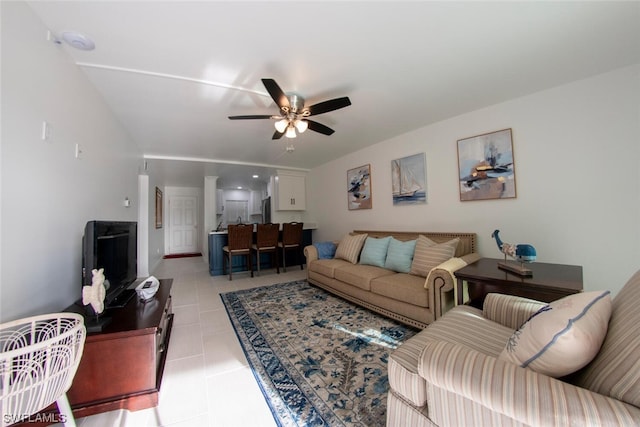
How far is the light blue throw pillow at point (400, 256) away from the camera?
107 inches

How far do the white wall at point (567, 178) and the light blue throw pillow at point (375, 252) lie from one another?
30.1 inches

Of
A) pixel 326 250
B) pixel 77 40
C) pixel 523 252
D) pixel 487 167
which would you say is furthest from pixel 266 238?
pixel 523 252

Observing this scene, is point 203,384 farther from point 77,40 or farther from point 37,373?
point 77,40

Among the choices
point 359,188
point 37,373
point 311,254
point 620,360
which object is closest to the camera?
point 620,360

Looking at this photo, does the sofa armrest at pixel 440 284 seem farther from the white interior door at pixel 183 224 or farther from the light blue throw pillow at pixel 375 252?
the white interior door at pixel 183 224

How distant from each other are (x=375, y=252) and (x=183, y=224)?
673cm

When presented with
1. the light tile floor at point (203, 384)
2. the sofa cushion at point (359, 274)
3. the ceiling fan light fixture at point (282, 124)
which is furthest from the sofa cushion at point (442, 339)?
the ceiling fan light fixture at point (282, 124)

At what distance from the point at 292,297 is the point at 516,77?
3.38 metres

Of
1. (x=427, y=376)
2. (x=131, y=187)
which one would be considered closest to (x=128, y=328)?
(x=427, y=376)

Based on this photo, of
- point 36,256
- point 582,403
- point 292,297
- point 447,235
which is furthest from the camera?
point 292,297

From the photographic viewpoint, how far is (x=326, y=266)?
3270 mm

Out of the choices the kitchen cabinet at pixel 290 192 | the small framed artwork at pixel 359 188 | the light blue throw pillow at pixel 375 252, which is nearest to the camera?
the light blue throw pillow at pixel 375 252

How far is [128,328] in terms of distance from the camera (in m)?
1.39

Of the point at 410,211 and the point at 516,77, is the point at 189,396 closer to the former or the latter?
the point at 410,211
